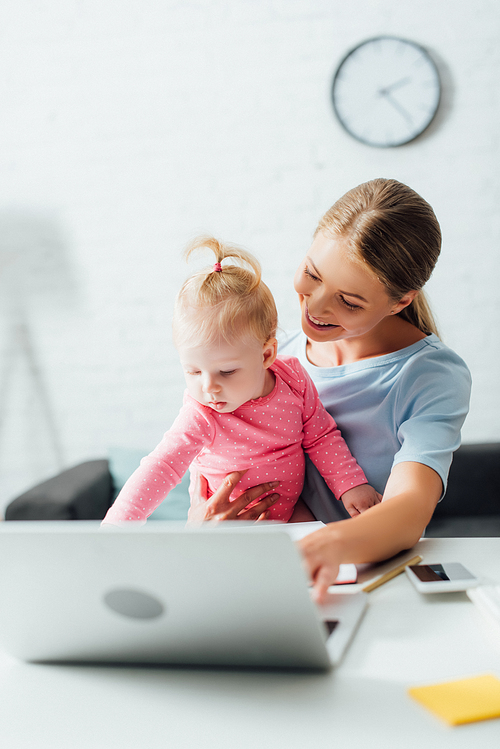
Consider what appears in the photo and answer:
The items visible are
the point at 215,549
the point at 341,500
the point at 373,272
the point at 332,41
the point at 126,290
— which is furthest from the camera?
the point at 126,290

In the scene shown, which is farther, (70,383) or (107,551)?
(70,383)

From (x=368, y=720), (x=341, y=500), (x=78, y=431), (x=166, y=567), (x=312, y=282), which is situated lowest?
(x=78, y=431)

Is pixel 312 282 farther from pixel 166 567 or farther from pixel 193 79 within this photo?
pixel 193 79

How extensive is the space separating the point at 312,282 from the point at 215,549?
78cm

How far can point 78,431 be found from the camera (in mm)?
2723

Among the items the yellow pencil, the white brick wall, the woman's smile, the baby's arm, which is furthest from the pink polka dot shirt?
the white brick wall

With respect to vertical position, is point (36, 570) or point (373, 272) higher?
point (373, 272)

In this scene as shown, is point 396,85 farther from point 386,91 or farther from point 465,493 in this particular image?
point 465,493

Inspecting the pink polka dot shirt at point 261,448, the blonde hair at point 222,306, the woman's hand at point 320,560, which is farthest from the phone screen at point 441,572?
the blonde hair at point 222,306

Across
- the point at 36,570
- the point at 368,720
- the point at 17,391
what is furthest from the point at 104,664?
the point at 17,391

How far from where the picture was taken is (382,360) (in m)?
1.26

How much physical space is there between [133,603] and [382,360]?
0.86m

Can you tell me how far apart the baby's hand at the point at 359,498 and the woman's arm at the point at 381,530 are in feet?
0.47

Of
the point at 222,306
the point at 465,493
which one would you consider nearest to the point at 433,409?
the point at 222,306
